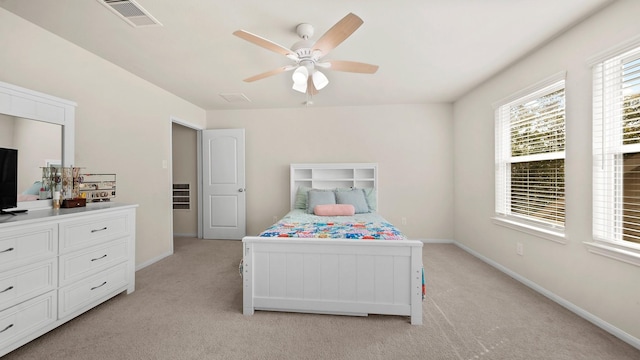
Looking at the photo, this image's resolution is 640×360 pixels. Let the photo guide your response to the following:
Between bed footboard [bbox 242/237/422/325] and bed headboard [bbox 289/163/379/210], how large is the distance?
89.4 inches

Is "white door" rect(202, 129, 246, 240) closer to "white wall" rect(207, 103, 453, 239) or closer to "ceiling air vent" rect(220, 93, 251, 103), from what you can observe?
"white wall" rect(207, 103, 453, 239)

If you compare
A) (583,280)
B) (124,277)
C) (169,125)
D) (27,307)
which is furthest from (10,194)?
(583,280)

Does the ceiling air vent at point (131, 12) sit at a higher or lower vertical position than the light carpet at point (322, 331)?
higher

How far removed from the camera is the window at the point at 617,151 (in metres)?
1.77

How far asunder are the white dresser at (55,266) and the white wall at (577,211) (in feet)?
13.0

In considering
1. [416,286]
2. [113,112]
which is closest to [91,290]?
[113,112]

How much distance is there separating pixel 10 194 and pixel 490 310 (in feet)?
12.8

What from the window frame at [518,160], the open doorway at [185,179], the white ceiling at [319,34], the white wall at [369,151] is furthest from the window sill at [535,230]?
the open doorway at [185,179]

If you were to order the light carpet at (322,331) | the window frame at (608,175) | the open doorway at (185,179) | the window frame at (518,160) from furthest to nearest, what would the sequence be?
1. the open doorway at (185,179)
2. the window frame at (518,160)
3. the window frame at (608,175)
4. the light carpet at (322,331)

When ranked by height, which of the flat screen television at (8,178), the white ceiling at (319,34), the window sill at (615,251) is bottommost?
the window sill at (615,251)

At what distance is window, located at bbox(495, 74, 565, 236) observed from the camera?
93.3 inches

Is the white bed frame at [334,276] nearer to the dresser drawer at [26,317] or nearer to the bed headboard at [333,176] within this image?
the dresser drawer at [26,317]

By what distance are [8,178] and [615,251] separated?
442 centimetres

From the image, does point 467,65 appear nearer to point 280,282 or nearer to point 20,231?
point 280,282
